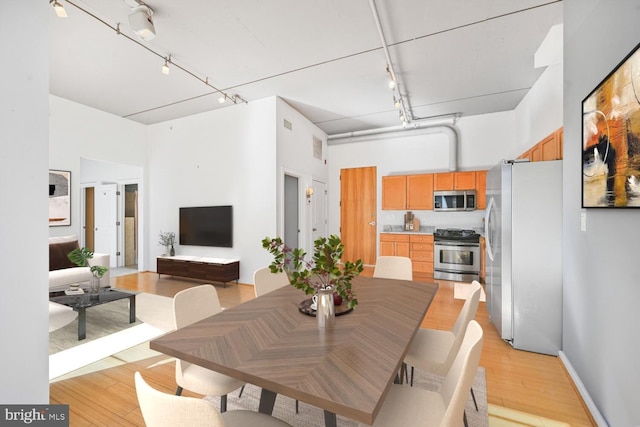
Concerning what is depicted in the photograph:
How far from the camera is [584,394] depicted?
192 centimetres

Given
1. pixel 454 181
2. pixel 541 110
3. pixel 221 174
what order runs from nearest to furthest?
pixel 541 110 → pixel 221 174 → pixel 454 181

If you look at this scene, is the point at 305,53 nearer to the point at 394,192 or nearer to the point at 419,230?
the point at 394,192

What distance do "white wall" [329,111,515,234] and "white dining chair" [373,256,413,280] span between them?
11.7ft

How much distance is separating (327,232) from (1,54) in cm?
600

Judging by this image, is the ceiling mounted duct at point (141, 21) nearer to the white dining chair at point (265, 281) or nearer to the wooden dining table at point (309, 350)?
the white dining chair at point (265, 281)

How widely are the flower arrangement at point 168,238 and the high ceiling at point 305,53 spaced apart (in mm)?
2510

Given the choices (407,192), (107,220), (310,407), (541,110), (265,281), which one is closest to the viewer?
(310,407)

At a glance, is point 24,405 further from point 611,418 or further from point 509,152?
point 509,152

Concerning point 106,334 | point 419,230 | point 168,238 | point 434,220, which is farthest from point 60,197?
point 434,220

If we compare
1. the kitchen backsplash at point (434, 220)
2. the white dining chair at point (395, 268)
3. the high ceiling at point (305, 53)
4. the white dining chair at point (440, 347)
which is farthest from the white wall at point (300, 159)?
the white dining chair at point (440, 347)

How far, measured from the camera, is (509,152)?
5480mm

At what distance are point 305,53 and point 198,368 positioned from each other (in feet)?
11.4

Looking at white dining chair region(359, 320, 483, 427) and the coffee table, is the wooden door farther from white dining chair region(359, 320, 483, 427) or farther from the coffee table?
Result: white dining chair region(359, 320, 483, 427)

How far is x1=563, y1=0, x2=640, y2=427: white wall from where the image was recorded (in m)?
1.43
